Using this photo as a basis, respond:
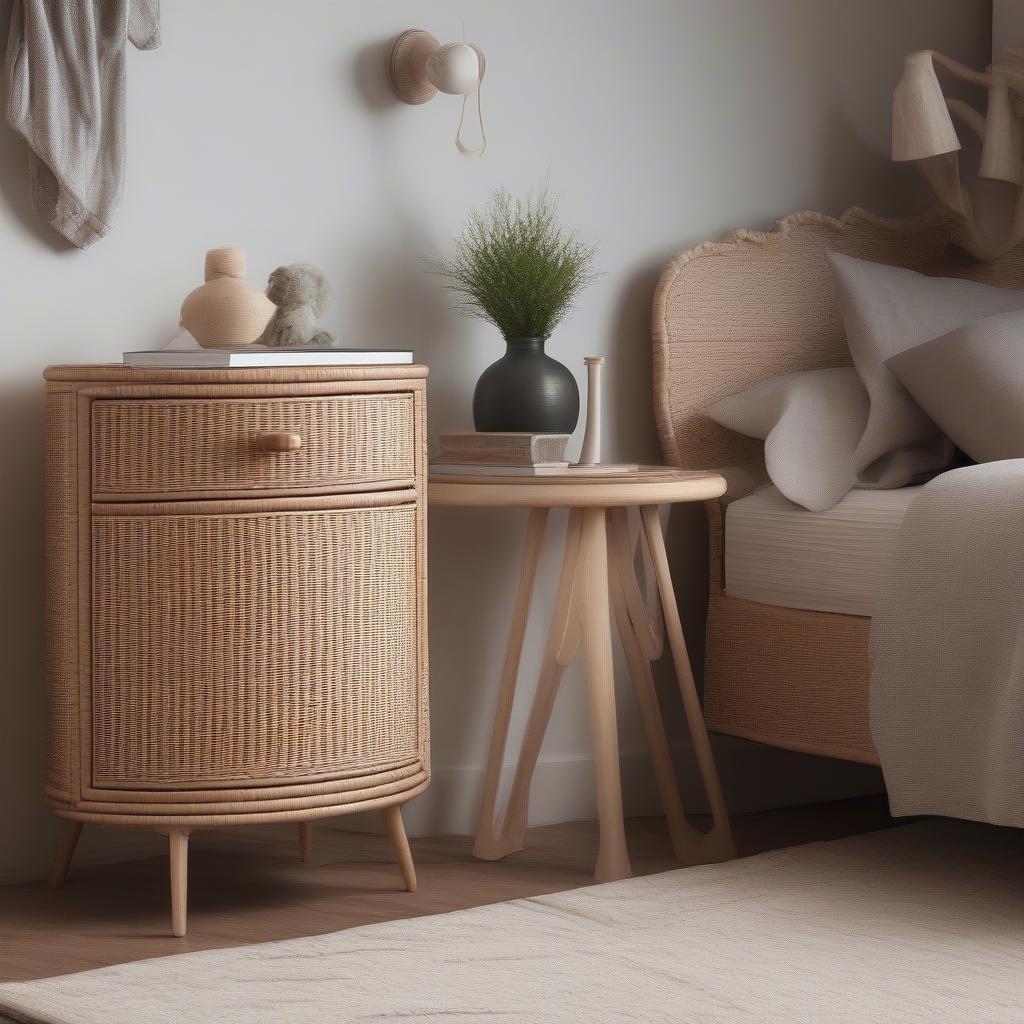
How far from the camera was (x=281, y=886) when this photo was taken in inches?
84.7

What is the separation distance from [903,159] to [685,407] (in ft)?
1.96

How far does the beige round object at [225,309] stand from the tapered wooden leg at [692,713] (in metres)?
0.66

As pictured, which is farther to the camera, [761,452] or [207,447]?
[761,452]

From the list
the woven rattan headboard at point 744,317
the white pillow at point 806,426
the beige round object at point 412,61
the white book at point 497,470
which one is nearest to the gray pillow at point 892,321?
the white pillow at point 806,426

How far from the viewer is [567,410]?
2.35 metres

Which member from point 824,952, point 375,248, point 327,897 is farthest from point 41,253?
point 824,952

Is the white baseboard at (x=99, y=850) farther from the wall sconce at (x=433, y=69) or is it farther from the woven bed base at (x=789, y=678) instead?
the wall sconce at (x=433, y=69)

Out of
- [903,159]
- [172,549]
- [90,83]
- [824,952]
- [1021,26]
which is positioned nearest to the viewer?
[824,952]

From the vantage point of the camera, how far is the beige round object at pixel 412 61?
2.38m

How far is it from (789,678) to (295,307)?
0.93m

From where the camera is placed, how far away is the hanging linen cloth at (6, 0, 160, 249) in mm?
2059

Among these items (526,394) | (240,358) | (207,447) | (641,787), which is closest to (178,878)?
(207,447)

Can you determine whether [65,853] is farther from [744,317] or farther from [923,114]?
[923,114]

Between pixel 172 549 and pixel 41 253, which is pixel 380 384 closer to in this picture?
pixel 172 549
